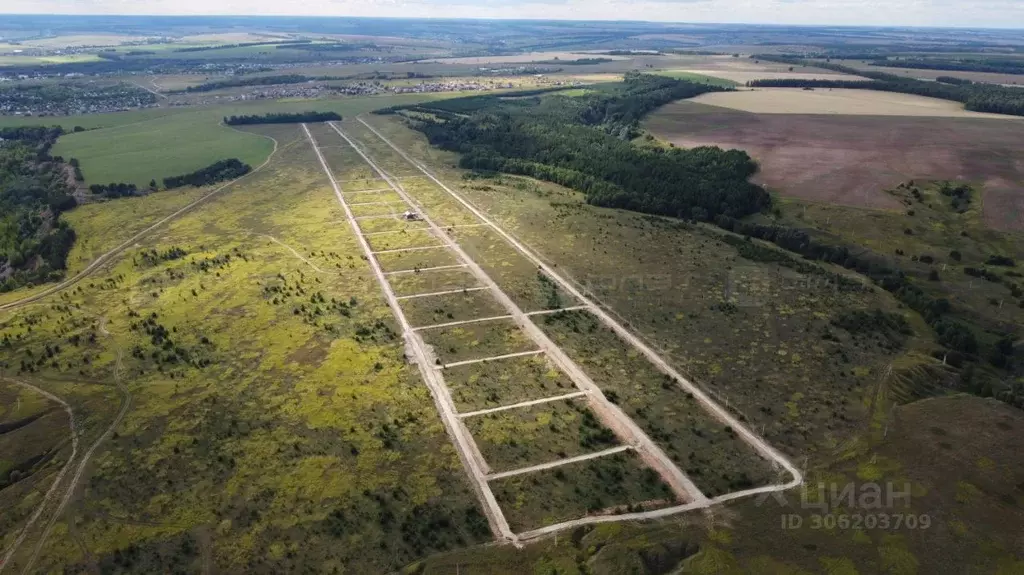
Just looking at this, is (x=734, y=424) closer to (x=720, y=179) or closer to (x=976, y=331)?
(x=976, y=331)

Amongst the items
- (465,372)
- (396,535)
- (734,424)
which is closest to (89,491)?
(396,535)

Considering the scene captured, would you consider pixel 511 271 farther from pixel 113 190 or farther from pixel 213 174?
pixel 113 190

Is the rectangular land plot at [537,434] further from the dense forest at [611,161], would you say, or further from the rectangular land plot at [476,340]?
the dense forest at [611,161]

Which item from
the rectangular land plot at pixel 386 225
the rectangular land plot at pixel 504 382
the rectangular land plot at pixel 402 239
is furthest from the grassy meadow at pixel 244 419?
the rectangular land plot at pixel 386 225

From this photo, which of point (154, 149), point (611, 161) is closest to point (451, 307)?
point (611, 161)

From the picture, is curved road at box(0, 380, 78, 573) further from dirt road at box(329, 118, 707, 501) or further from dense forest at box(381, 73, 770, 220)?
dense forest at box(381, 73, 770, 220)

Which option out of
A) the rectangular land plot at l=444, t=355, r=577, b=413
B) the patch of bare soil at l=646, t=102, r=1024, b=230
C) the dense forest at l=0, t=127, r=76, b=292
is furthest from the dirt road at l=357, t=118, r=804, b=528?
the dense forest at l=0, t=127, r=76, b=292
